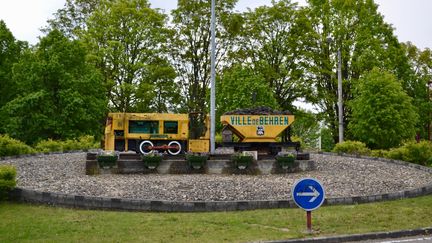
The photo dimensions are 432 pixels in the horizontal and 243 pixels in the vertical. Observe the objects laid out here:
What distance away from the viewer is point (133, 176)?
19594mm

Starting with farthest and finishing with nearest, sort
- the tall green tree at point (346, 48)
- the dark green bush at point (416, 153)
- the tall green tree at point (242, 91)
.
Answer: the tall green tree at point (346, 48) < the tall green tree at point (242, 91) < the dark green bush at point (416, 153)

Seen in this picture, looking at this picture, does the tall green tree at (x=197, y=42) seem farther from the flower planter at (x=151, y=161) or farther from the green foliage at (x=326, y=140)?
the flower planter at (x=151, y=161)

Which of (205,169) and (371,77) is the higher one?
(371,77)

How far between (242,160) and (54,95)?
72.9 ft

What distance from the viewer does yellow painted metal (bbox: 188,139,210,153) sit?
23875mm

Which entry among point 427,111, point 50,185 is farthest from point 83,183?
point 427,111

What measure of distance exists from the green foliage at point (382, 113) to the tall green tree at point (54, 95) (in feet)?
67.5

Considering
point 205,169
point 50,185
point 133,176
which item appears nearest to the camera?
point 50,185

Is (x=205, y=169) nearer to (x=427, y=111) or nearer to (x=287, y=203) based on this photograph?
(x=287, y=203)

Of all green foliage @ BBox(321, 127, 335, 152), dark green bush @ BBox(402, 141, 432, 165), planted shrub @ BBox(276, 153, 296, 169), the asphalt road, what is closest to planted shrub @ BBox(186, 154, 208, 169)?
planted shrub @ BBox(276, 153, 296, 169)

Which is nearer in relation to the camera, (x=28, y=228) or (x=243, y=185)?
(x=28, y=228)

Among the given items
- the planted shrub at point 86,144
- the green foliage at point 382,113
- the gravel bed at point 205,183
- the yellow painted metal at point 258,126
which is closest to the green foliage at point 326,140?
the green foliage at point 382,113

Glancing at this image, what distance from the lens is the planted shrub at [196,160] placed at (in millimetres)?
20625

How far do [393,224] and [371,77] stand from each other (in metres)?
26.3
